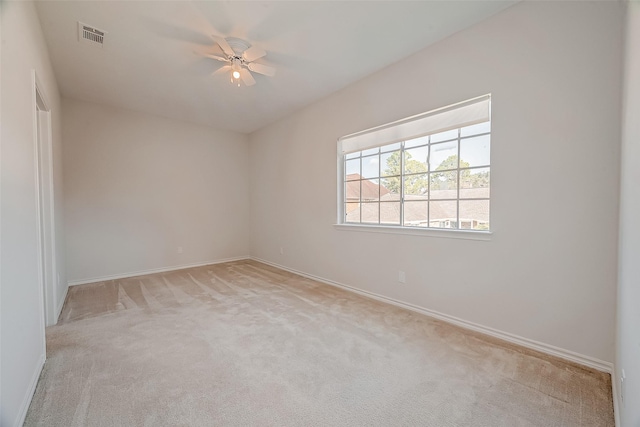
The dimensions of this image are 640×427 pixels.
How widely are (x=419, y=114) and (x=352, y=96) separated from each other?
1.08m

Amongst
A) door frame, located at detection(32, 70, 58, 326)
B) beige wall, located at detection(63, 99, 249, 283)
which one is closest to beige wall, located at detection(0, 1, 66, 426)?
door frame, located at detection(32, 70, 58, 326)

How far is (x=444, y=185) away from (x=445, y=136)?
19.8 inches

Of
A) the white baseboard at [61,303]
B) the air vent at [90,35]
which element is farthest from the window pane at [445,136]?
the white baseboard at [61,303]

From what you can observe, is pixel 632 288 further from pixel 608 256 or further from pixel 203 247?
pixel 203 247

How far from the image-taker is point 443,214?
2.83 m

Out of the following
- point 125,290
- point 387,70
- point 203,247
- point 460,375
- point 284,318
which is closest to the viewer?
point 460,375

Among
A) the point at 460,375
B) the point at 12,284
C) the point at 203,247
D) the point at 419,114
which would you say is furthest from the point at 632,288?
the point at 203,247

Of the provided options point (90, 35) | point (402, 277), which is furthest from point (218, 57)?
point (402, 277)

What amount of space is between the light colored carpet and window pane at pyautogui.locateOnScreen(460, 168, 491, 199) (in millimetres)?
1271

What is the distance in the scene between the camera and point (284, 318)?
2.81 m

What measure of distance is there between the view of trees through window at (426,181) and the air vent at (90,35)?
9.53ft

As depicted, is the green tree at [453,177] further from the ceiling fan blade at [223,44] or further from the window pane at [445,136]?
the ceiling fan blade at [223,44]

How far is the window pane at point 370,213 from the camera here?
3.53m

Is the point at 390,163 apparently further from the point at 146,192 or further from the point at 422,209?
the point at 146,192
